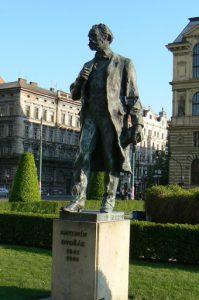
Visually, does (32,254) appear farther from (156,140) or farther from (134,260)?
(156,140)

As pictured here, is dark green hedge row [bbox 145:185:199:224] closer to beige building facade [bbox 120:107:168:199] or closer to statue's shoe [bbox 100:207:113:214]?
statue's shoe [bbox 100:207:113:214]

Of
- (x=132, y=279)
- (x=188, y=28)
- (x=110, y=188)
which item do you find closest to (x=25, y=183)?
(x=132, y=279)

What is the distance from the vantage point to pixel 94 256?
6629 mm

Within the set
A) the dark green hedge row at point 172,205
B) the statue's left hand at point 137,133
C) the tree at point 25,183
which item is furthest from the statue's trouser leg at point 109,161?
the tree at point 25,183

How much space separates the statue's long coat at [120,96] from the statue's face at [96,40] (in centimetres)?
23

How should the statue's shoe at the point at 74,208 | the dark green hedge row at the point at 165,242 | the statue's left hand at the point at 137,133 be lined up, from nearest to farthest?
1. the statue's shoe at the point at 74,208
2. the statue's left hand at the point at 137,133
3. the dark green hedge row at the point at 165,242

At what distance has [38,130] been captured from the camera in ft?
293

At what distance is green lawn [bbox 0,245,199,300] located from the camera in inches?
333

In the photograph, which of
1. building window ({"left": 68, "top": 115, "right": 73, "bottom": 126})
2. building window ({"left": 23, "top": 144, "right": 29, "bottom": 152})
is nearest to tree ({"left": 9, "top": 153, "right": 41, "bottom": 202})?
building window ({"left": 23, "top": 144, "right": 29, "bottom": 152})

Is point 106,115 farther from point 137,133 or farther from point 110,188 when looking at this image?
point 110,188

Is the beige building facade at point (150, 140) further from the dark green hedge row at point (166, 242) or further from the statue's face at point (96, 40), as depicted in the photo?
the statue's face at point (96, 40)

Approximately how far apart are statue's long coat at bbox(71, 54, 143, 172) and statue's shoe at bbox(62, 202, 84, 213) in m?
0.68

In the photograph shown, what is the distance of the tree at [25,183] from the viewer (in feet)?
92.8

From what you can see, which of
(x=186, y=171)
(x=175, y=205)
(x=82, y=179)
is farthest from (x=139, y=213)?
(x=186, y=171)
